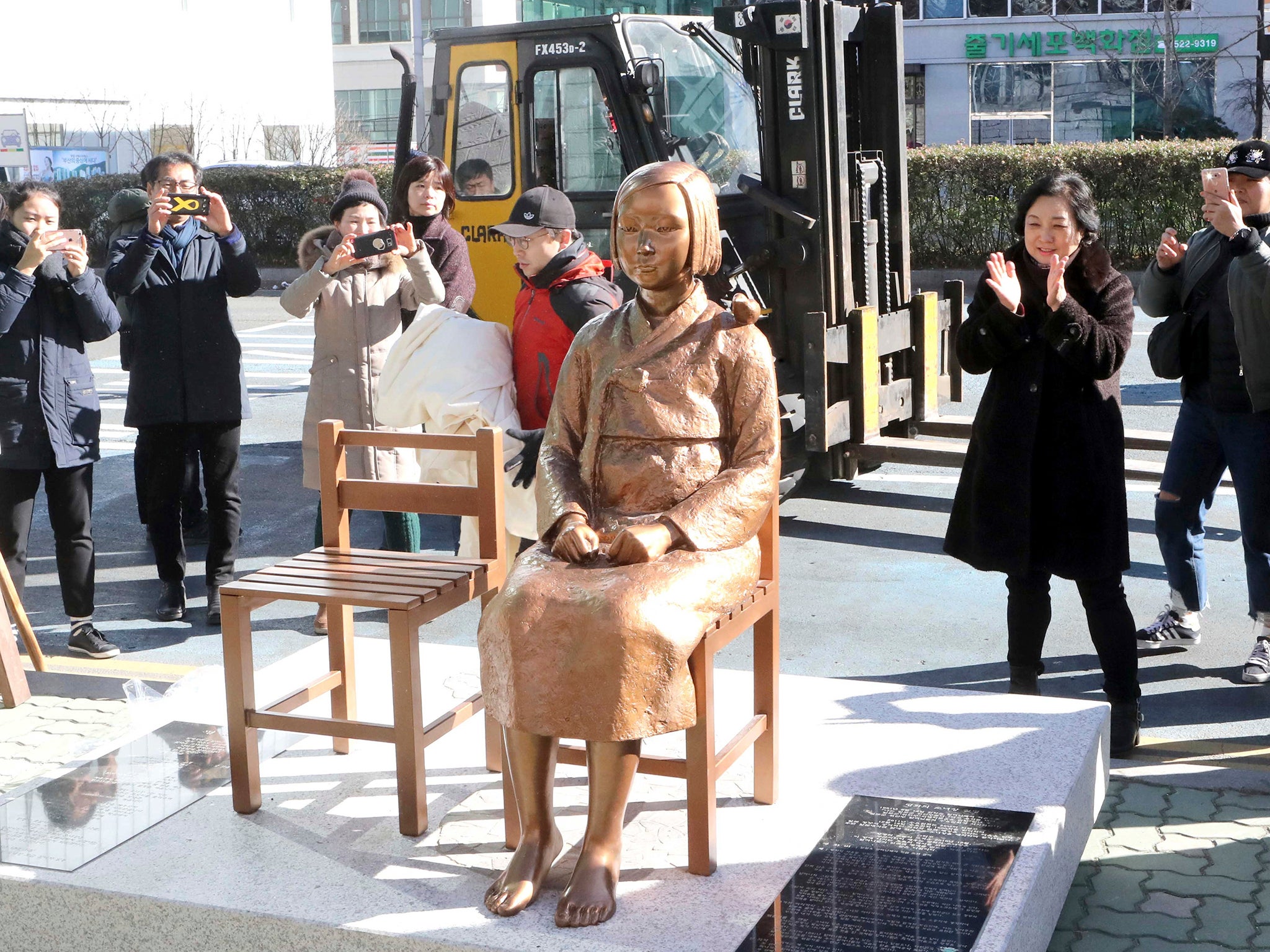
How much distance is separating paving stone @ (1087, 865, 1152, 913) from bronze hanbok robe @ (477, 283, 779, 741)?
121 cm

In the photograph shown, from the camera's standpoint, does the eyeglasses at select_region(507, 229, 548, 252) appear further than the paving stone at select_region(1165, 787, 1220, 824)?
Yes

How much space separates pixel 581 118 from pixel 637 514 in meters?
5.33

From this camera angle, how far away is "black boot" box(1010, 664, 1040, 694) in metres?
4.32

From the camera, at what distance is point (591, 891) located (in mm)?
2873

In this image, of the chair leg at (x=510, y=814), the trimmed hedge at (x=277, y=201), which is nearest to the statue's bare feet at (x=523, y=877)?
the chair leg at (x=510, y=814)

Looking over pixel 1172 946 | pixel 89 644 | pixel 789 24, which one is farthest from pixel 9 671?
pixel 789 24

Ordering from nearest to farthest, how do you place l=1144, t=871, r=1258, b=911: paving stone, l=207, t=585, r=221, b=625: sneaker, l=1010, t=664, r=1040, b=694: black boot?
1. l=1144, t=871, r=1258, b=911: paving stone
2. l=1010, t=664, r=1040, b=694: black boot
3. l=207, t=585, r=221, b=625: sneaker

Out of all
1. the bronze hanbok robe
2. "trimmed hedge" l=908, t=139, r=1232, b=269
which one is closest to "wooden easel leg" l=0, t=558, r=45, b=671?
the bronze hanbok robe

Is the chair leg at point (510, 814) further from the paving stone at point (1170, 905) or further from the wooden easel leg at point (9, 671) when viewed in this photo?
the wooden easel leg at point (9, 671)

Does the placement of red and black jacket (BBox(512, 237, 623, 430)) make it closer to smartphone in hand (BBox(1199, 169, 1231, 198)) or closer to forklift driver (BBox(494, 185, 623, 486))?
forklift driver (BBox(494, 185, 623, 486))

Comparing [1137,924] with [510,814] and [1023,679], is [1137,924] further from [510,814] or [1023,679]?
[510,814]

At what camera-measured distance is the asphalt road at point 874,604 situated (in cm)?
491

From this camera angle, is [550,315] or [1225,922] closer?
[1225,922]

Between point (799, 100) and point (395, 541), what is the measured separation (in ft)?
10.2
